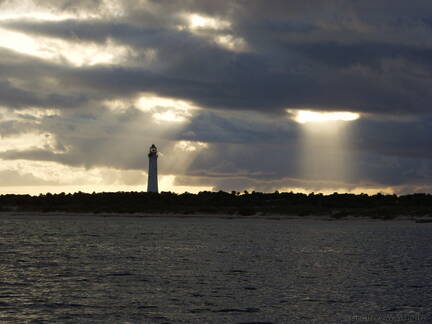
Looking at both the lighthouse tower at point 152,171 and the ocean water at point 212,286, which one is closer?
the ocean water at point 212,286

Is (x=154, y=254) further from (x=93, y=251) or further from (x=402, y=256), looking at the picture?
(x=402, y=256)

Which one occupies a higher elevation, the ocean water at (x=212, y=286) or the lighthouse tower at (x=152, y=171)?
the lighthouse tower at (x=152, y=171)

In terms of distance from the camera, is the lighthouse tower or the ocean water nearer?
Answer: the ocean water

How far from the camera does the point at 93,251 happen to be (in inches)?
2790

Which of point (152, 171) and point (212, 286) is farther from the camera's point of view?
point (152, 171)

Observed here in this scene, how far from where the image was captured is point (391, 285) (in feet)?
145

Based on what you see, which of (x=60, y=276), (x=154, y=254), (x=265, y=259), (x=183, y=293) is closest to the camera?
(x=183, y=293)

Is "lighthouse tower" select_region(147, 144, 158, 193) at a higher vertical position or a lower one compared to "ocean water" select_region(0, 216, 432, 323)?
higher

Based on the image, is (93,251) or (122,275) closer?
(122,275)

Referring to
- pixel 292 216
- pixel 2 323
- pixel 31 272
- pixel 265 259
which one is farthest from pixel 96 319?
pixel 292 216

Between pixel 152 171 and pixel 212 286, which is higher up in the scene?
pixel 152 171

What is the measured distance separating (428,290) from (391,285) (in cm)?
307

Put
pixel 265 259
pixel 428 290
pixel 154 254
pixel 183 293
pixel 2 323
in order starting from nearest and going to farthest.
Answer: pixel 2 323, pixel 183 293, pixel 428 290, pixel 265 259, pixel 154 254

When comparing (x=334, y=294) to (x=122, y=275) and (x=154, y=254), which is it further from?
(x=154, y=254)
